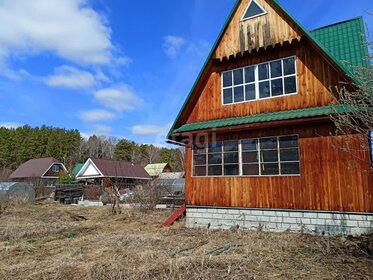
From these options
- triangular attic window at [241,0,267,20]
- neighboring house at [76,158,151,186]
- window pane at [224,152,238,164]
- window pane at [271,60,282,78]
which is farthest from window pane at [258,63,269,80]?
neighboring house at [76,158,151,186]

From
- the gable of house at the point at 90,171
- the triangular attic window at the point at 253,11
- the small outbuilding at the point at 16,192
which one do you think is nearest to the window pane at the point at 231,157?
the triangular attic window at the point at 253,11

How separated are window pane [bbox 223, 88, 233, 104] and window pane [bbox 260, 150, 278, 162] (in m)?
2.44

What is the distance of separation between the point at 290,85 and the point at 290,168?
2.80 m

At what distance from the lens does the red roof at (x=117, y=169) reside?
1601 inches

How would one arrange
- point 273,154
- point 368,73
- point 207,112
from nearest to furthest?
point 368,73, point 273,154, point 207,112

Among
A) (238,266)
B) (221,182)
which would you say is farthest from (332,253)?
(221,182)

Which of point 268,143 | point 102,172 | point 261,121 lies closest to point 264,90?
point 261,121

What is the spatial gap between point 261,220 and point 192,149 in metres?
3.79

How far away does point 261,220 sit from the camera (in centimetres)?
1071

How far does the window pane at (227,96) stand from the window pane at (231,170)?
2.45m

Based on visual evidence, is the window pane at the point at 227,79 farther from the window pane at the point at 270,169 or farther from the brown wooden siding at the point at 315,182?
the window pane at the point at 270,169

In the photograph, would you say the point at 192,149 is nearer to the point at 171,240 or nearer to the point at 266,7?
the point at 171,240

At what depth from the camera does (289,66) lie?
10.9 meters

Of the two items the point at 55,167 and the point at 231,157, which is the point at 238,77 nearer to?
the point at 231,157
